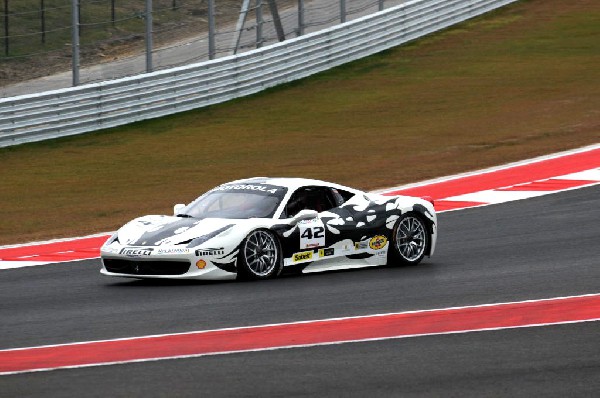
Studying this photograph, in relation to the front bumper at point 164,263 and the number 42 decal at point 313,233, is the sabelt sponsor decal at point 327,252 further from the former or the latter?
the front bumper at point 164,263

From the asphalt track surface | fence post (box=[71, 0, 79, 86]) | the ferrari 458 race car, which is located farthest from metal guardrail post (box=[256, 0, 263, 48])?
the ferrari 458 race car

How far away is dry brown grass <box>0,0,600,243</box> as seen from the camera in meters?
22.1

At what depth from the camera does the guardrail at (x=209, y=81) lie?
27.6 metres

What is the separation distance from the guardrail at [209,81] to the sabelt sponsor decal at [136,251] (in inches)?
541

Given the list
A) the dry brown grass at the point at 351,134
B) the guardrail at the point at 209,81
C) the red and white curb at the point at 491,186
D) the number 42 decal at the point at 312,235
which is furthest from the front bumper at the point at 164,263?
the guardrail at the point at 209,81

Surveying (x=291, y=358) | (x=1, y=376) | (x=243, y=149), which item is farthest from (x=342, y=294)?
(x=243, y=149)

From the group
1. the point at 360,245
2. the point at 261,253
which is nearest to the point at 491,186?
the point at 360,245

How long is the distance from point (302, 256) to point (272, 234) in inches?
19.3

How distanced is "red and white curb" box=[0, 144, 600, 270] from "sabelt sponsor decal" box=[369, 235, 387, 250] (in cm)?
357

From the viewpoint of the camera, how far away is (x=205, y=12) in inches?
1206

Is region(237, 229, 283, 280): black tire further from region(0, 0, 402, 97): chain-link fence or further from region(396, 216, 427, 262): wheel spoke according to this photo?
region(0, 0, 402, 97): chain-link fence

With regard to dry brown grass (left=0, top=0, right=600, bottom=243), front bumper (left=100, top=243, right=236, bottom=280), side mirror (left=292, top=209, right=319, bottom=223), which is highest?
dry brown grass (left=0, top=0, right=600, bottom=243)

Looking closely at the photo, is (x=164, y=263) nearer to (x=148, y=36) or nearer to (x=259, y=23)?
(x=148, y=36)

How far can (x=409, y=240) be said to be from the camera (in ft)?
49.6
